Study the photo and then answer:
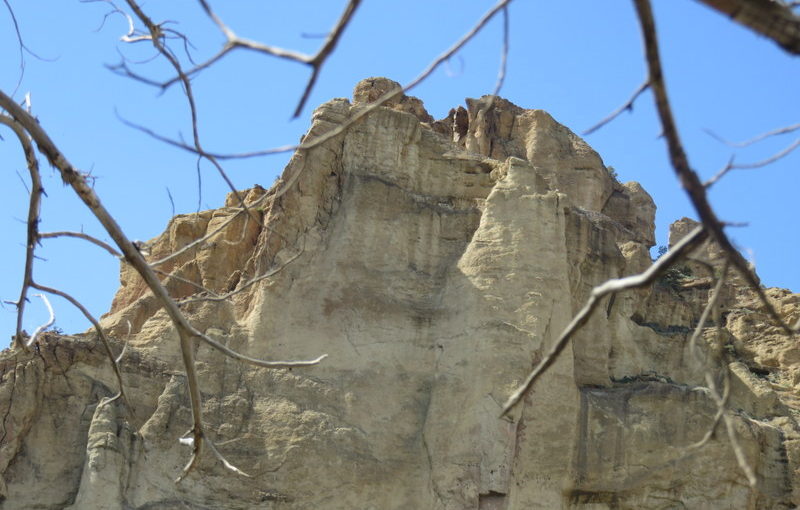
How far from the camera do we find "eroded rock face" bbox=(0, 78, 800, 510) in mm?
19891

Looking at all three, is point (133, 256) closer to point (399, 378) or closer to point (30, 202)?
point (30, 202)

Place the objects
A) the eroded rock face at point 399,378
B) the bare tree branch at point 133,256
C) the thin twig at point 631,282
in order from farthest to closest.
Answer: the eroded rock face at point 399,378 < the bare tree branch at point 133,256 < the thin twig at point 631,282

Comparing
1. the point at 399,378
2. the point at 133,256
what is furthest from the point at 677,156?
the point at 399,378

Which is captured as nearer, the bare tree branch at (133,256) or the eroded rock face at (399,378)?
the bare tree branch at (133,256)

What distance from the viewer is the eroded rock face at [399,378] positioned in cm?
1989

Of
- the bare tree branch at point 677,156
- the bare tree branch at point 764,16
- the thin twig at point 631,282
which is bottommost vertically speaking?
the thin twig at point 631,282

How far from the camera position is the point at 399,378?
70.8ft

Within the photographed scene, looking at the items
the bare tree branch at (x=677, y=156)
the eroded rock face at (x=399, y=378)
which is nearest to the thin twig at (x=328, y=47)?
the bare tree branch at (x=677, y=156)

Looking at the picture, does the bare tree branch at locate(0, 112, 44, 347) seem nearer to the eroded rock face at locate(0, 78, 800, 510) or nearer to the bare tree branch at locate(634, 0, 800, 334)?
the bare tree branch at locate(634, 0, 800, 334)

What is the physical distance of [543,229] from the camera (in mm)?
22812

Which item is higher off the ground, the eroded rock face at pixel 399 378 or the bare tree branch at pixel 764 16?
the eroded rock face at pixel 399 378

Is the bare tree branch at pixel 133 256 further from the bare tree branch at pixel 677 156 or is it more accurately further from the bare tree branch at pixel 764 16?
the bare tree branch at pixel 764 16

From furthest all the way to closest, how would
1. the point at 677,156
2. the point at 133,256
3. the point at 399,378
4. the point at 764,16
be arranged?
the point at 399,378
the point at 133,256
the point at 677,156
the point at 764,16

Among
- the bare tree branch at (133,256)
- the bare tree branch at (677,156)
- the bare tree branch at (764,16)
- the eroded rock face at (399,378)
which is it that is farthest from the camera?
the eroded rock face at (399,378)
